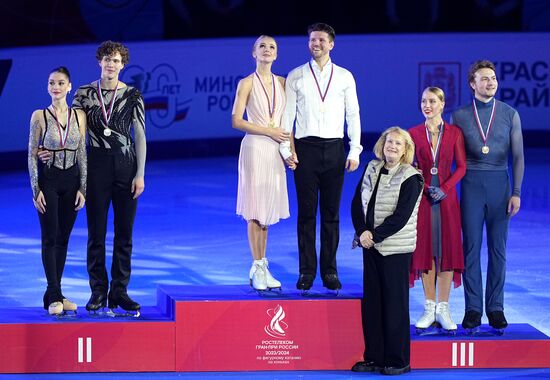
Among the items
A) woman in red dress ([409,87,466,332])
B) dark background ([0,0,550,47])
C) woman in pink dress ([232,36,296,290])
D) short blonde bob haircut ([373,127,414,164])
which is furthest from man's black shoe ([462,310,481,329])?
dark background ([0,0,550,47])

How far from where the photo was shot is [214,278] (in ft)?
31.0

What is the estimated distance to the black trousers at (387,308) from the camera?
668 centimetres

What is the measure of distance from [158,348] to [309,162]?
1477 millimetres

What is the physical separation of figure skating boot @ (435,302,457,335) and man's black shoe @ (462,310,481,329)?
0.24 ft

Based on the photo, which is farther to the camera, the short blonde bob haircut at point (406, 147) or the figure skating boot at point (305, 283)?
the figure skating boot at point (305, 283)

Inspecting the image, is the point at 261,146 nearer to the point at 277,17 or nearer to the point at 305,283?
the point at 305,283

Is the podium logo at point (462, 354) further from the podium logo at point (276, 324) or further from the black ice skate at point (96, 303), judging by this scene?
the black ice skate at point (96, 303)

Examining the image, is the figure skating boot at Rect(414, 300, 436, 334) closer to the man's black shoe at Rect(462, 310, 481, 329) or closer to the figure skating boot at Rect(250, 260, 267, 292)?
the man's black shoe at Rect(462, 310, 481, 329)

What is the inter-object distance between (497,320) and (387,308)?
0.83 metres

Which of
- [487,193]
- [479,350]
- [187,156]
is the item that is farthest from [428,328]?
[187,156]

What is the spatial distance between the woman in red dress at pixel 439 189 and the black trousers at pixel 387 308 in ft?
0.98

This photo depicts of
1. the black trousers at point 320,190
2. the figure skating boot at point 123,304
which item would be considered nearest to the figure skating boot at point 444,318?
the black trousers at point 320,190

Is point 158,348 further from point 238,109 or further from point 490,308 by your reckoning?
point 490,308

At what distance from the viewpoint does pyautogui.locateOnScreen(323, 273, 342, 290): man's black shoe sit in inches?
280
